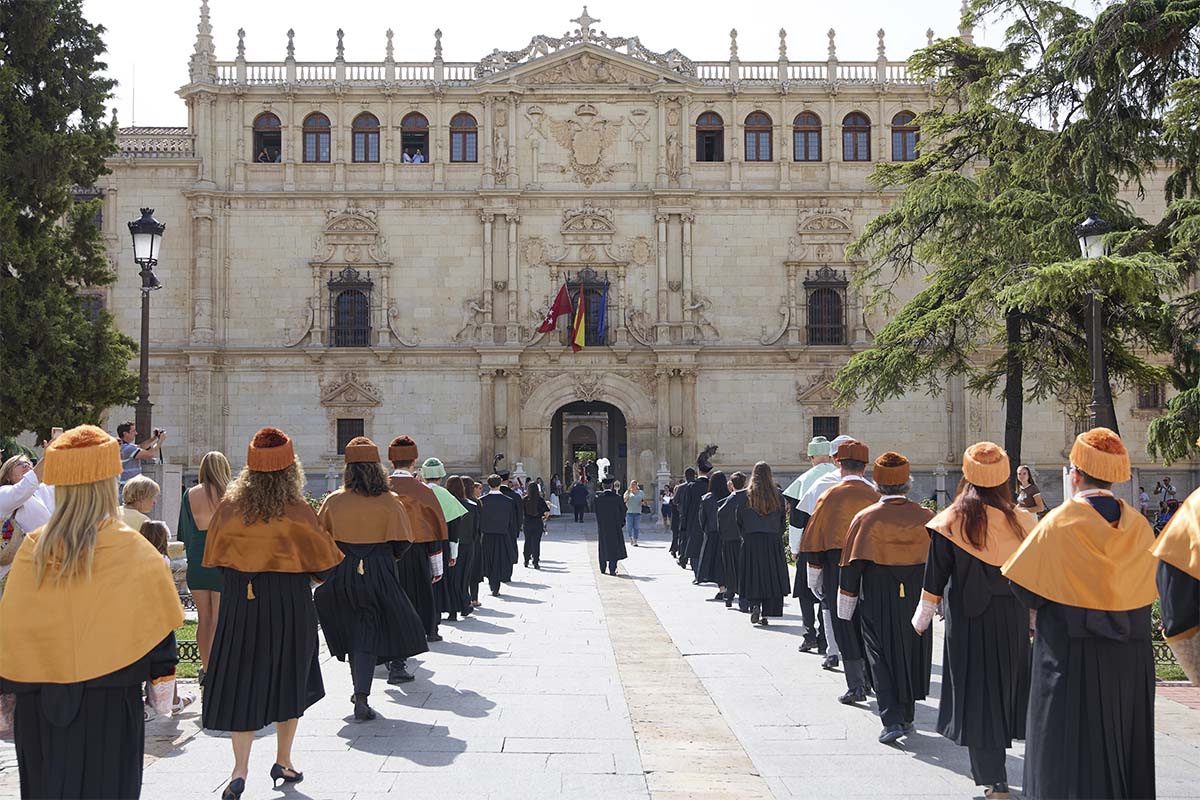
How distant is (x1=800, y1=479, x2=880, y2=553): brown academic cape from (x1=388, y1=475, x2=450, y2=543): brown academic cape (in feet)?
10.6

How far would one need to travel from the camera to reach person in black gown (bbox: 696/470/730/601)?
1717 cm

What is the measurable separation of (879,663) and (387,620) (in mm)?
3556

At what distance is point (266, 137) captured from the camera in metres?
37.3

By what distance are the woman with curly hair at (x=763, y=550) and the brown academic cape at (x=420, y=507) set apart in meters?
4.53

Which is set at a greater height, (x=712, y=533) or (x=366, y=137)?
(x=366, y=137)

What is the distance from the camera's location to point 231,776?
22.0 ft

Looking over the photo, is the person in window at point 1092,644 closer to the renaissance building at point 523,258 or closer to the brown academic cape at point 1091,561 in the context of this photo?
the brown academic cape at point 1091,561

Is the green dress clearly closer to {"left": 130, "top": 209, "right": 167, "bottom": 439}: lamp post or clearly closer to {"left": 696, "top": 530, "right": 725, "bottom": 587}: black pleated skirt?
{"left": 130, "top": 209, "right": 167, "bottom": 439}: lamp post

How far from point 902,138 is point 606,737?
108 feet

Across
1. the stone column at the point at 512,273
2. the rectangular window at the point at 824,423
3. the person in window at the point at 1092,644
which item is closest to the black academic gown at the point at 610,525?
the person in window at the point at 1092,644

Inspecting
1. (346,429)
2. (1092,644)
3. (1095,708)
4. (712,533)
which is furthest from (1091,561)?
(346,429)

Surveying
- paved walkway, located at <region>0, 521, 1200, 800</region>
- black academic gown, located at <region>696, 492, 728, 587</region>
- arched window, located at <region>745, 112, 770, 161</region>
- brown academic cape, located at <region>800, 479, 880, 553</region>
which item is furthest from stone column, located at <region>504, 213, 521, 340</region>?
brown academic cape, located at <region>800, 479, 880, 553</region>

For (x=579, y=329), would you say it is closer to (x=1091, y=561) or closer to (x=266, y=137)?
(x=266, y=137)

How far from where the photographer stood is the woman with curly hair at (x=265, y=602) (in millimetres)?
6570
